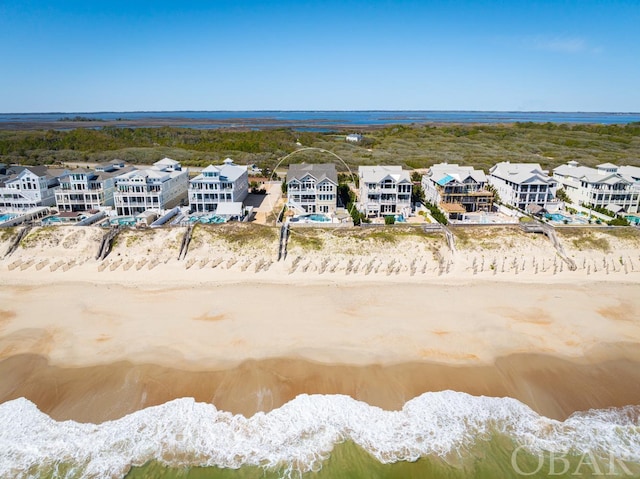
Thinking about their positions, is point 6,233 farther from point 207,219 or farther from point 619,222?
point 619,222

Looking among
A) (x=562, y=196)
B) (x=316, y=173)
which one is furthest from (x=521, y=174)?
(x=316, y=173)

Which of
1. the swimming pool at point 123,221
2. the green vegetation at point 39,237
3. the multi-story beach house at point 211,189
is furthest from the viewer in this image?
the multi-story beach house at point 211,189

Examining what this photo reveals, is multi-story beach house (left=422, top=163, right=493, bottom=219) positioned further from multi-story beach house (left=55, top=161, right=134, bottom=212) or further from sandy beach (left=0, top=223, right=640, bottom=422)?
multi-story beach house (left=55, top=161, right=134, bottom=212)

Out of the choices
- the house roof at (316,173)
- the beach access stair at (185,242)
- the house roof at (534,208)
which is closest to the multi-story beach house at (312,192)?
the house roof at (316,173)

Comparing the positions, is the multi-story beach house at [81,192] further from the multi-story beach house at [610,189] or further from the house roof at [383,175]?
the multi-story beach house at [610,189]

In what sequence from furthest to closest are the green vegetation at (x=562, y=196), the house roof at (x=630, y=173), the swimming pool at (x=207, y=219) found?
the green vegetation at (x=562, y=196) → the house roof at (x=630, y=173) → the swimming pool at (x=207, y=219)
